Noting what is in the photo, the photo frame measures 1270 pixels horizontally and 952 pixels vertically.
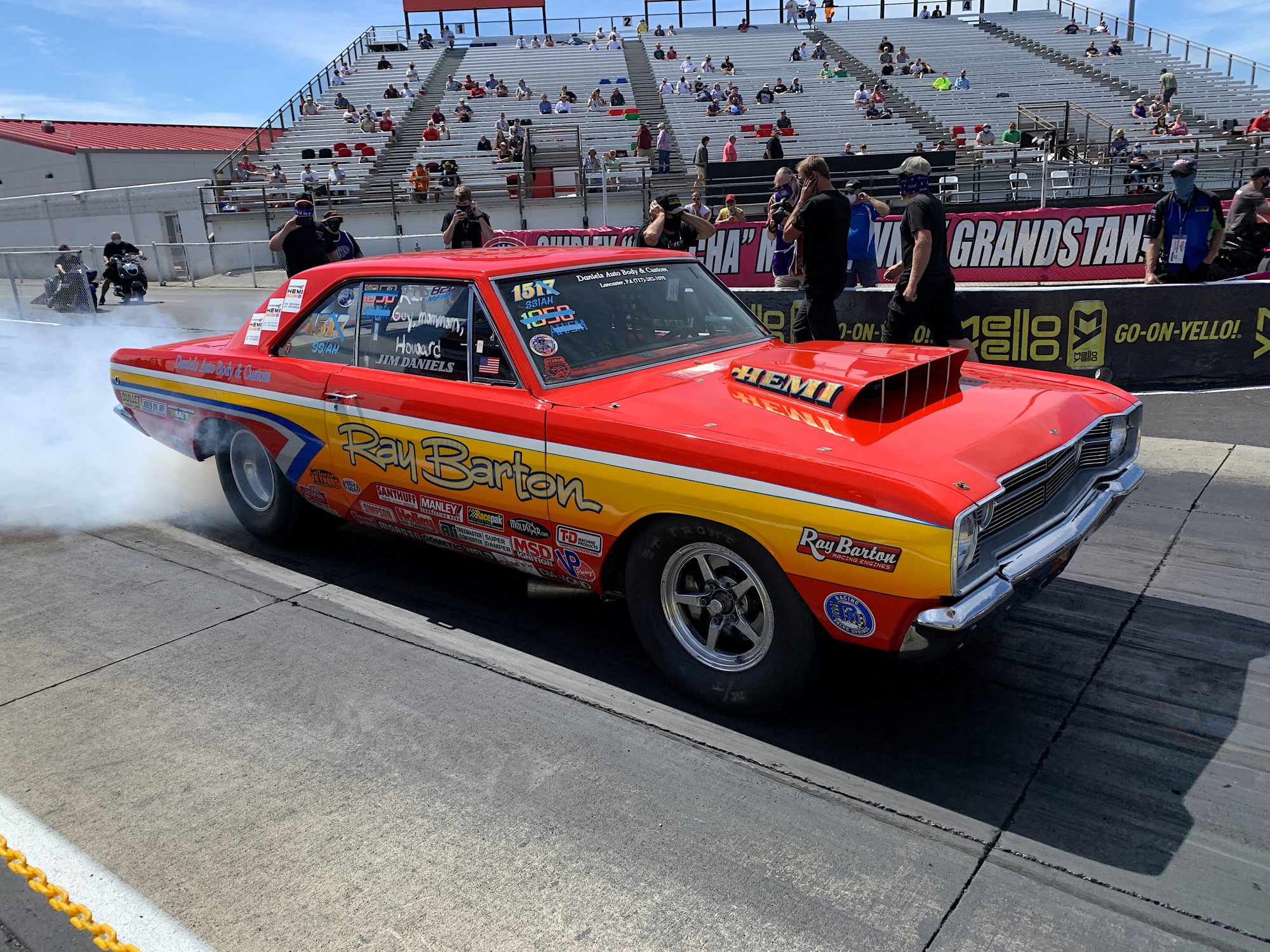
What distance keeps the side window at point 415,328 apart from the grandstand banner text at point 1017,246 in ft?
33.4

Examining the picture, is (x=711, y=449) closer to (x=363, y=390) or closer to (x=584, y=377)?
(x=584, y=377)

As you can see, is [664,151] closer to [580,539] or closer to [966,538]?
[580,539]

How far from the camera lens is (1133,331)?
332 inches

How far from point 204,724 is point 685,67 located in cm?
3613

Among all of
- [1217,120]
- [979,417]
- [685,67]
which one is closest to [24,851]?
[979,417]

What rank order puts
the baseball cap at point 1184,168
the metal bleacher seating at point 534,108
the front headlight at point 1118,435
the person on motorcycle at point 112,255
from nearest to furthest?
the front headlight at point 1118,435
the baseball cap at point 1184,168
the person on motorcycle at point 112,255
the metal bleacher seating at point 534,108

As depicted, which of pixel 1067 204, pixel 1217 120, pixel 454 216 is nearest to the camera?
pixel 454 216

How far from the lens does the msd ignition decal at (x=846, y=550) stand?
2.81m

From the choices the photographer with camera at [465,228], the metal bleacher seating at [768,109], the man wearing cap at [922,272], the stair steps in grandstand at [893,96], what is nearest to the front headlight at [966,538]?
the man wearing cap at [922,272]

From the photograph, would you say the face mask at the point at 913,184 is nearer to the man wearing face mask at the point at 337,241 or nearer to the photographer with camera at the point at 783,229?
the photographer with camera at the point at 783,229

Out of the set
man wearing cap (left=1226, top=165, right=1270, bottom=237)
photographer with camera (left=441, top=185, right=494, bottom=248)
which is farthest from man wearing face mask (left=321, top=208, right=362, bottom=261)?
man wearing cap (left=1226, top=165, right=1270, bottom=237)

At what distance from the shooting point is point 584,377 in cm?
388

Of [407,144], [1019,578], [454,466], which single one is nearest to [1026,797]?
[1019,578]

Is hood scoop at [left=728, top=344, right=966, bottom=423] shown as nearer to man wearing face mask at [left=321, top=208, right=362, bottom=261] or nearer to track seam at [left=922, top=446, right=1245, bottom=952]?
track seam at [left=922, top=446, right=1245, bottom=952]
